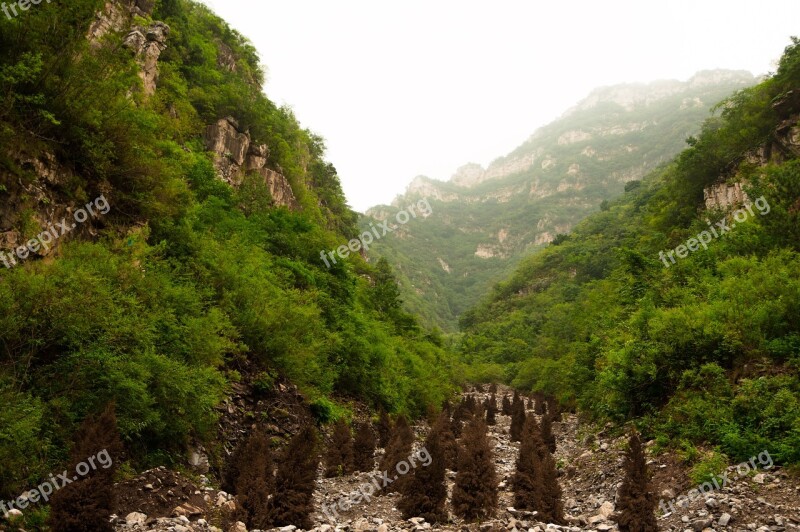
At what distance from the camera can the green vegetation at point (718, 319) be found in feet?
44.9

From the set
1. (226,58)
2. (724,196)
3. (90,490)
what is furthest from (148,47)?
(724,196)

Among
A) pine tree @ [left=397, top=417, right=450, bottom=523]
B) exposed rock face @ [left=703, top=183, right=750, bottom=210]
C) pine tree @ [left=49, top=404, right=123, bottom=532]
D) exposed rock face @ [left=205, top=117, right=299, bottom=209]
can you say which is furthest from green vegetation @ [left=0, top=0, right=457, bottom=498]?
exposed rock face @ [left=703, top=183, right=750, bottom=210]

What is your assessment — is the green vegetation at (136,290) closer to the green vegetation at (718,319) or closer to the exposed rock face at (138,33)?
the exposed rock face at (138,33)

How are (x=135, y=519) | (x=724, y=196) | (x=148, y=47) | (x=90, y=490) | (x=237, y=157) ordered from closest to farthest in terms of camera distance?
1. (x=90, y=490)
2. (x=135, y=519)
3. (x=148, y=47)
4. (x=237, y=157)
5. (x=724, y=196)

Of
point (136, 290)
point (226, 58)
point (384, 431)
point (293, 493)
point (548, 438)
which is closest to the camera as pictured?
point (293, 493)

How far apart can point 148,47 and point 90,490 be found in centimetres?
2786

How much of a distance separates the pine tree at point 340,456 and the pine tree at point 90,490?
31.3ft

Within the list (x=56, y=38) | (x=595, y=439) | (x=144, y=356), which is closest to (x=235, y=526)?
(x=144, y=356)

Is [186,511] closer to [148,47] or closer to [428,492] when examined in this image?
[428,492]

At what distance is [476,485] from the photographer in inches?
454

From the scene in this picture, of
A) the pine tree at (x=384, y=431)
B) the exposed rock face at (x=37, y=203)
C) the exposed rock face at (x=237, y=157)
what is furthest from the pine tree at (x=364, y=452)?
the exposed rock face at (x=237, y=157)

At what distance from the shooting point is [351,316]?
29453 mm

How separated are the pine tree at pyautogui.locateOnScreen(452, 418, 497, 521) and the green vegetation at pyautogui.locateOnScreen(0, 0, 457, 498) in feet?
23.3

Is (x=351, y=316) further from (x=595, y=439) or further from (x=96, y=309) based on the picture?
(x=96, y=309)
